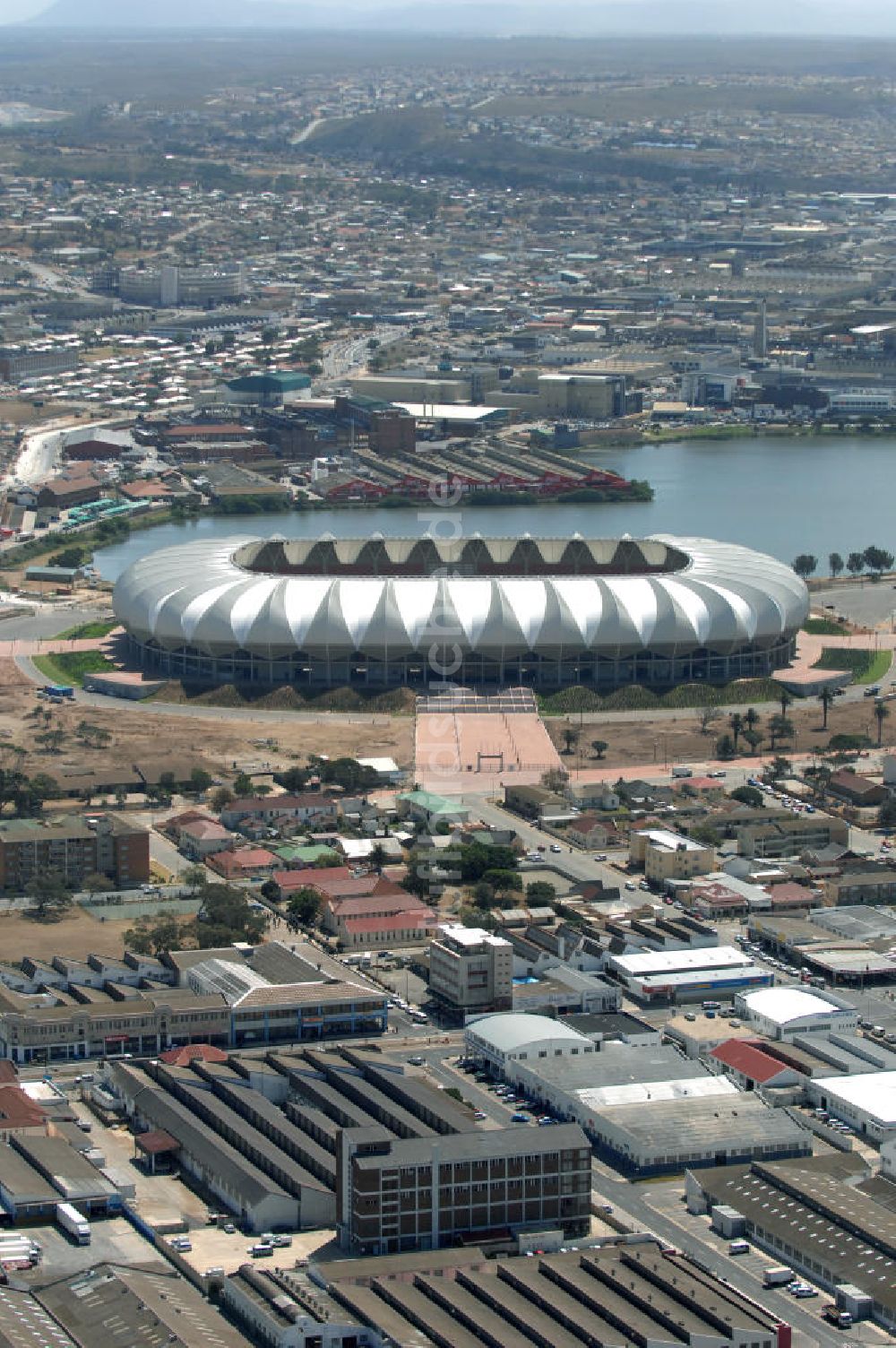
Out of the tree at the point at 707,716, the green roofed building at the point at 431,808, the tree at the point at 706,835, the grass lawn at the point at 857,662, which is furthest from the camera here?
the grass lawn at the point at 857,662

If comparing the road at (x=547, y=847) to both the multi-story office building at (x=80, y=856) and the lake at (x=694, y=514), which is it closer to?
the multi-story office building at (x=80, y=856)

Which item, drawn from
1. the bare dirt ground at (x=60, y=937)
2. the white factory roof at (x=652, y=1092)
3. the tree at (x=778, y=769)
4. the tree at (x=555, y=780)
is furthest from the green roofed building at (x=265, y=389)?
the white factory roof at (x=652, y=1092)

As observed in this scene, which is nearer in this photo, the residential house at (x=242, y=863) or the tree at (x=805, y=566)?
the residential house at (x=242, y=863)

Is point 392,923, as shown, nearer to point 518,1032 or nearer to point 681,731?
point 518,1032

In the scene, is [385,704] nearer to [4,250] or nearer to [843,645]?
[843,645]

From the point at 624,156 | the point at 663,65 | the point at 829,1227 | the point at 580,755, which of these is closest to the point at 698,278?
the point at 624,156

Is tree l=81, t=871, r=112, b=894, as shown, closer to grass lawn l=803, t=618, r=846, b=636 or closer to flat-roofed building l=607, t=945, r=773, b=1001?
flat-roofed building l=607, t=945, r=773, b=1001

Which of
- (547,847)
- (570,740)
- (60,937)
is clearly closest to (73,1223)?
(60,937)
